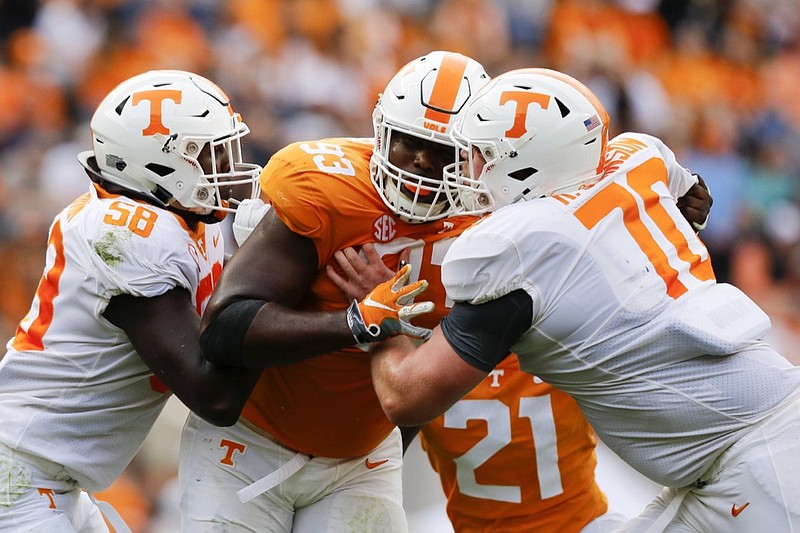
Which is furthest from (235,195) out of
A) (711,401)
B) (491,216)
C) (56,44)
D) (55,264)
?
(56,44)

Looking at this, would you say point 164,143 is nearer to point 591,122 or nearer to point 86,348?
point 86,348

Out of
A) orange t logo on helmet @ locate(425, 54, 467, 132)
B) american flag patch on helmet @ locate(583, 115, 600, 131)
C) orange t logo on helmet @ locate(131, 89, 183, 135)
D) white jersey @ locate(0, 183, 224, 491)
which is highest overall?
american flag patch on helmet @ locate(583, 115, 600, 131)

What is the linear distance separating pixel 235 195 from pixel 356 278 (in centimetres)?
71

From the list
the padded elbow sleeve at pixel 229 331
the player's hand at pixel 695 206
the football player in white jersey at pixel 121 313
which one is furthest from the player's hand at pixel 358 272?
the player's hand at pixel 695 206

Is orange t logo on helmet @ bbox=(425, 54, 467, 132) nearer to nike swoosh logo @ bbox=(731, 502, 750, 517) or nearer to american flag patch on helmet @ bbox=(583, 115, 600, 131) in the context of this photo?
american flag patch on helmet @ bbox=(583, 115, 600, 131)

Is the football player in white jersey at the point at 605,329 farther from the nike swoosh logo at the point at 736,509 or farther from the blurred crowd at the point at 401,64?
the blurred crowd at the point at 401,64

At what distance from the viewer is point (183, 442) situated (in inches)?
153

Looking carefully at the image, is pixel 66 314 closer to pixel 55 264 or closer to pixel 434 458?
pixel 55 264

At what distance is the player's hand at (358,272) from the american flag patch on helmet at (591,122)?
0.71 meters

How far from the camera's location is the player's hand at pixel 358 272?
343cm

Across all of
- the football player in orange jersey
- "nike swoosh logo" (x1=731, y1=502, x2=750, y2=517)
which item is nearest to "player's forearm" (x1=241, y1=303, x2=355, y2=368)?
the football player in orange jersey

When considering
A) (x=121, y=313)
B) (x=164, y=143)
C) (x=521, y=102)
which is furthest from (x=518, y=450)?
(x=164, y=143)

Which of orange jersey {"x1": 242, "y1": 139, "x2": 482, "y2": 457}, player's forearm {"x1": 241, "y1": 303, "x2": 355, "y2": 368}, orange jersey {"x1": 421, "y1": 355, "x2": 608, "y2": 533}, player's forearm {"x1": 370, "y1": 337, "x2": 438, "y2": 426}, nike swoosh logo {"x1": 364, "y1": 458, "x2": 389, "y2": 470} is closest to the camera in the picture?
player's forearm {"x1": 370, "y1": 337, "x2": 438, "y2": 426}

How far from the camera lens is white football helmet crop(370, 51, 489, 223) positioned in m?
3.46
